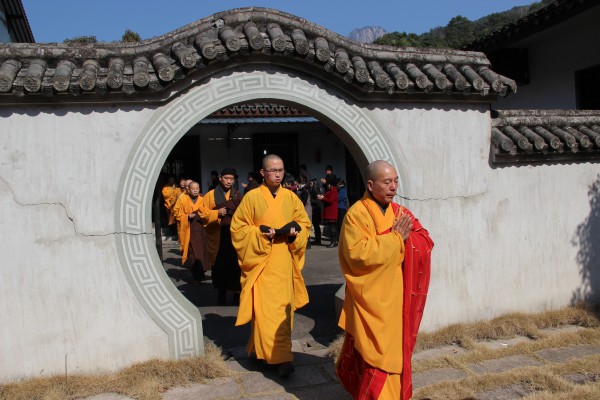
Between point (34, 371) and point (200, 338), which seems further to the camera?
point (200, 338)

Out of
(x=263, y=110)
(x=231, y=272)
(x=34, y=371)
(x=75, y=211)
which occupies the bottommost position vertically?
(x=34, y=371)

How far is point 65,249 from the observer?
5324 millimetres

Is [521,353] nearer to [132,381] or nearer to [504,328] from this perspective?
[504,328]

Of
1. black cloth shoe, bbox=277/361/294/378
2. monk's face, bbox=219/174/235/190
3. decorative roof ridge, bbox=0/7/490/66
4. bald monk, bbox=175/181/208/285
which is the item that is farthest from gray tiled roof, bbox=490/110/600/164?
bald monk, bbox=175/181/208/285

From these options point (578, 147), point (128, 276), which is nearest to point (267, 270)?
point (128, 276)

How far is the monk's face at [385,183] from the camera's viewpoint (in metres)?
4.22

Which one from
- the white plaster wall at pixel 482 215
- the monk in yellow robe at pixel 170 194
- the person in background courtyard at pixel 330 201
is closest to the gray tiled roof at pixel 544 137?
the white plaster wall at pixel 482 215

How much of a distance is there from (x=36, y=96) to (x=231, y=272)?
3776mm

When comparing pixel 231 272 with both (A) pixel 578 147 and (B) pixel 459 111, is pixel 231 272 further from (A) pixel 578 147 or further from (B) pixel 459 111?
(A) pixel 578 147

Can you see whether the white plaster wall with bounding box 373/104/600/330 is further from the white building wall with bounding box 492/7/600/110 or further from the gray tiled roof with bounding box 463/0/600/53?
the white building wall with bounding box 492/7/600/110

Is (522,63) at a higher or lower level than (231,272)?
higher

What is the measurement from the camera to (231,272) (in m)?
8.07

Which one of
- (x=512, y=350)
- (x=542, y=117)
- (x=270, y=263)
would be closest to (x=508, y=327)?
(x=512, y=350)

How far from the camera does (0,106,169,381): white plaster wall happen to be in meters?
5.20
